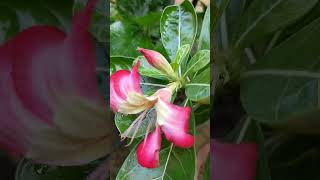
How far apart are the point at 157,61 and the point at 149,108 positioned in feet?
0.17

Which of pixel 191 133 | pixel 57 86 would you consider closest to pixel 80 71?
pixel 57 86

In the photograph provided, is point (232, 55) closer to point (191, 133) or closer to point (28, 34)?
point (191, 133)

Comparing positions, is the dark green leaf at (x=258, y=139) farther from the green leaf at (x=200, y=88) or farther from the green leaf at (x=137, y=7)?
the green leaf at (x=137, y=7)

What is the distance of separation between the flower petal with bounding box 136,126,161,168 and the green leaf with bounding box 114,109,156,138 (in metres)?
0.02

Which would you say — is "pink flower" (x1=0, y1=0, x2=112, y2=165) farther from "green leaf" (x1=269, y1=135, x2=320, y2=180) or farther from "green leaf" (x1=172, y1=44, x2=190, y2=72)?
"green leaf" (x1=269, y1=135, x2=320, y2=180)

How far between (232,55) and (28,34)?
0.21 m

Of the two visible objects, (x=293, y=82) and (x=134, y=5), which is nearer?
(x=293, y=82)

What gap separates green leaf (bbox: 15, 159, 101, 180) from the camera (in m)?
0.47

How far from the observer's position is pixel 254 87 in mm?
428

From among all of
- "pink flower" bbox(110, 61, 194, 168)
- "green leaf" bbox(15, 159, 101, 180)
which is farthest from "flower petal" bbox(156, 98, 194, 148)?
"green leaf" bbox(15, 159, 101, 180)

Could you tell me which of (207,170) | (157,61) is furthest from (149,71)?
(207,170)

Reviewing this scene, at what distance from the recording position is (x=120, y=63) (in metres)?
0.51

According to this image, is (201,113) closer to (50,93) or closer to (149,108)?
(149,108)

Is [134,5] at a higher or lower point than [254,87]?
higher
